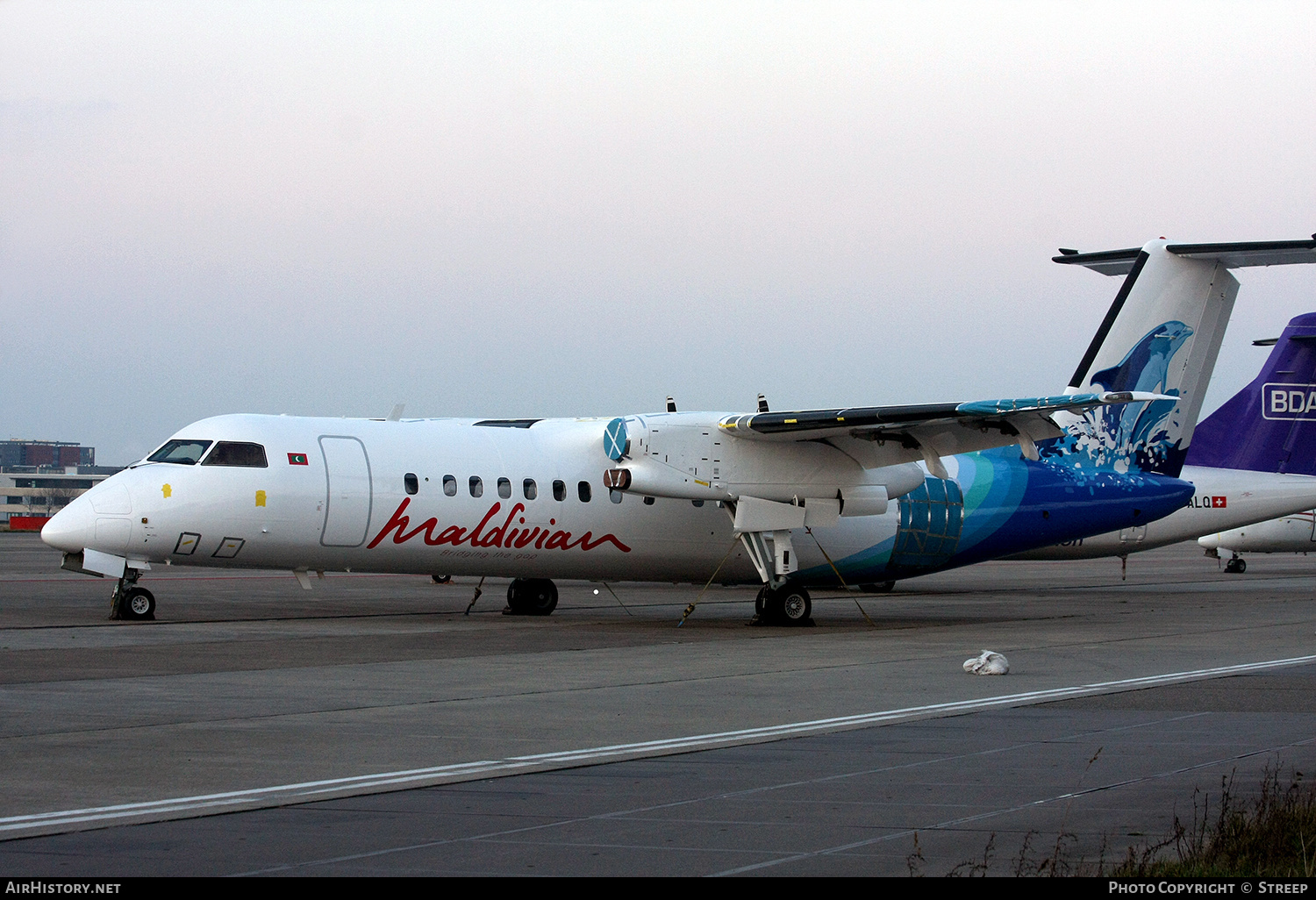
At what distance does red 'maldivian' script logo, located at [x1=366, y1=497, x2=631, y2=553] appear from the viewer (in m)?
22.5

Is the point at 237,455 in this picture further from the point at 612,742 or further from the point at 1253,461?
the point at 1253,461

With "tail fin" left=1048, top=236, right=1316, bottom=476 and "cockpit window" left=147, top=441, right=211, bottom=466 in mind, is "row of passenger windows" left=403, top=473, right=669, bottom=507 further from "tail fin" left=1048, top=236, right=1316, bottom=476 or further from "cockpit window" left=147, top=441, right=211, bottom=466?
"tail fin" left=1048, top=236, right=1316, bottom=476

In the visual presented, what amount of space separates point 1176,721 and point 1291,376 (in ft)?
106

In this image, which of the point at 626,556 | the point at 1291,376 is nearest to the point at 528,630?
the point at 626,556

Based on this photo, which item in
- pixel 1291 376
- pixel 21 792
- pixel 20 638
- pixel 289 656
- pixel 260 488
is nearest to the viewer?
pixel 21 792

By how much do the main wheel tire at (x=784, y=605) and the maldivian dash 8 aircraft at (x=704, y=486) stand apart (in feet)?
0.15

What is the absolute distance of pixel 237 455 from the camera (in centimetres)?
2197

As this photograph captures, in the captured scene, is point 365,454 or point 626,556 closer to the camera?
point 365,454

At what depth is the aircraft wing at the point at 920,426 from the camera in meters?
21.6

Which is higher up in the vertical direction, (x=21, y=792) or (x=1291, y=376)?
(x=1291, y=376)

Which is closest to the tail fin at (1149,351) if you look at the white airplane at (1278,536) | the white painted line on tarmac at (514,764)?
the white painted line on tarmac at (514,764)

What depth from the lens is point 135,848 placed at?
6914mm
